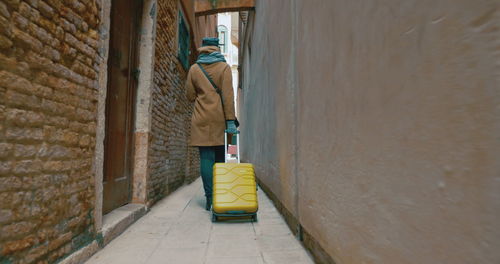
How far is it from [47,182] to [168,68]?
3.35 m

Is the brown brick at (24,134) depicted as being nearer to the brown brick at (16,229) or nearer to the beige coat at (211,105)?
the brown brick at (16,229)

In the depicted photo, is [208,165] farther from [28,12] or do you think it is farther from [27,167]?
[28,12]

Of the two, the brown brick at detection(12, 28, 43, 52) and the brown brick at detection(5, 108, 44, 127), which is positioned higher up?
the brown brick at detection(12, 28, 43, 52)

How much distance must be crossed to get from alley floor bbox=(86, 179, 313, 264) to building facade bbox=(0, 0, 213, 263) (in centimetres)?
16

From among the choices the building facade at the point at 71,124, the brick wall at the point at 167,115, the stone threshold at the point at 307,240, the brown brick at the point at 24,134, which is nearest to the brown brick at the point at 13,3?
the building facade at the point at 71,124

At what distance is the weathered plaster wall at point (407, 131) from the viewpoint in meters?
0.65

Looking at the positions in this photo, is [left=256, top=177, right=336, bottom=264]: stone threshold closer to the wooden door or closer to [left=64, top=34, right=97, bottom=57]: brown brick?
the wooden door

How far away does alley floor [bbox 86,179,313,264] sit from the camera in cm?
207

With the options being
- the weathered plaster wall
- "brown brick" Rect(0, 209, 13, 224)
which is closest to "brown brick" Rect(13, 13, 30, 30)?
"brown brick" Rect(0, 209, 13, 224)

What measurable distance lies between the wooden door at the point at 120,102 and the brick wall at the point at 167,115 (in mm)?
381

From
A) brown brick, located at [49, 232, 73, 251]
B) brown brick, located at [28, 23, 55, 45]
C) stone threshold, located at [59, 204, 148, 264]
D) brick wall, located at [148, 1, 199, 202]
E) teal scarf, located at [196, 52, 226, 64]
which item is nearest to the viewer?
brown brick, located at [28, 23, 55, 45]

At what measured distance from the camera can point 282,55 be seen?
307 cm

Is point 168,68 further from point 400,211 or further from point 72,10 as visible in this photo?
point 400,211

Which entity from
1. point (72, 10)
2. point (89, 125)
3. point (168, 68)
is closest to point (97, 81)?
point (89, 125)
